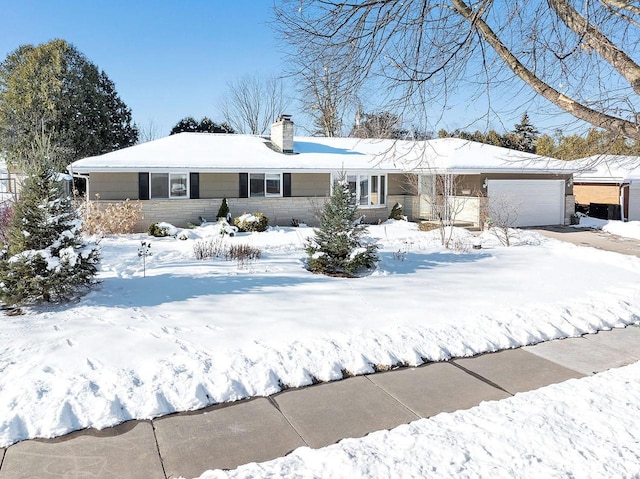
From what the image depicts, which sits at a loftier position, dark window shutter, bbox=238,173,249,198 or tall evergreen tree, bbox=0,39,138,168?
tall evergreen tree, bbox=0,39,138,168

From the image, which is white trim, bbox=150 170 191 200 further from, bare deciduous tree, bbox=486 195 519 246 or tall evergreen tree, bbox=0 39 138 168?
bare deciduous tree, bbox=486 195 519 246

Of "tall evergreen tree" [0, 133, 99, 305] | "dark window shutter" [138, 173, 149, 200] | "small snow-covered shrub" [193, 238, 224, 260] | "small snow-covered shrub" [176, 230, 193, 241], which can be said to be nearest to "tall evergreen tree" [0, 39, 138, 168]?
"dark window shutter" [138, 173, 149, 200]

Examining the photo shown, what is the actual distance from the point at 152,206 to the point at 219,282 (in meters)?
10.2

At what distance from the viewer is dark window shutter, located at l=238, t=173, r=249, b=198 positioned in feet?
61.9

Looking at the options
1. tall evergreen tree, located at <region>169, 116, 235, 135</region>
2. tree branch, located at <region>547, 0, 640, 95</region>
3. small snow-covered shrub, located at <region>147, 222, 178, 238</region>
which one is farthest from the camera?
tall evergreen tree, located at <region>169, 116, 235, 135</region>

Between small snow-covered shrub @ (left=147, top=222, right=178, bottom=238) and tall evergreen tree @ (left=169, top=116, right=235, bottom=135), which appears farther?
tall evergreen tree @ (left=169, top=116, right=235, bottom=135)

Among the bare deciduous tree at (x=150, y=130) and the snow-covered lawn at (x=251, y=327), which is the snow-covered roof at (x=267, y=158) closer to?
the snow-covered lawn at (x=251, y=327)

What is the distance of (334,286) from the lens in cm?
834

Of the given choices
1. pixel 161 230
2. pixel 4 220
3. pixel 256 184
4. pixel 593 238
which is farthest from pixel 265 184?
pixel 593 238

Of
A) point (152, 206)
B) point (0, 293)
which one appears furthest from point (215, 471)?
point (152, 206)

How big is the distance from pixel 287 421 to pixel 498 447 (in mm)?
1696

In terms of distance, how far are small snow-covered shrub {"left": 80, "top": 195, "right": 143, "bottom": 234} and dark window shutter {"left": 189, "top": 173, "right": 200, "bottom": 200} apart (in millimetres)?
1988

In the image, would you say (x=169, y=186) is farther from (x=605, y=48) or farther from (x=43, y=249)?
(x=605, y=48)

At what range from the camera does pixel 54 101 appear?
26.3 meters
